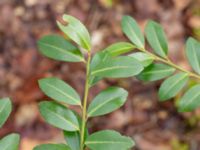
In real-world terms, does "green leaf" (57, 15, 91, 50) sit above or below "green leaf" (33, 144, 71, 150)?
above

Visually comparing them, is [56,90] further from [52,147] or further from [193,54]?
[193,54]

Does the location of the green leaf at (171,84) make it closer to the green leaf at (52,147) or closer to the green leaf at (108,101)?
the green leaf at (108,101)

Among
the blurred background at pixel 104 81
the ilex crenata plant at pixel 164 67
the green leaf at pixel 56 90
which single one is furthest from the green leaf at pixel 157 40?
the blurred background at pixel 104 81

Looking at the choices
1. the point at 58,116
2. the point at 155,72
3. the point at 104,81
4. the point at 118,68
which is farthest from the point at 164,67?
the point at 104,81

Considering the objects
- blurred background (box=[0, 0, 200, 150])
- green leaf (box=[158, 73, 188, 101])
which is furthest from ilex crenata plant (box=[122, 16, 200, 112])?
blurred background (box=[0, 0, 200, 150])

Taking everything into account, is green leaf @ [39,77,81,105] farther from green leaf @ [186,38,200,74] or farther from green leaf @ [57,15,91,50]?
green leaf @ [186,38,200,74]

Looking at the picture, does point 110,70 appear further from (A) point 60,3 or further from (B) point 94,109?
(A) point 60,3

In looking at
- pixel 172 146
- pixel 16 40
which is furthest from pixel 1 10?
pixel 172 146
